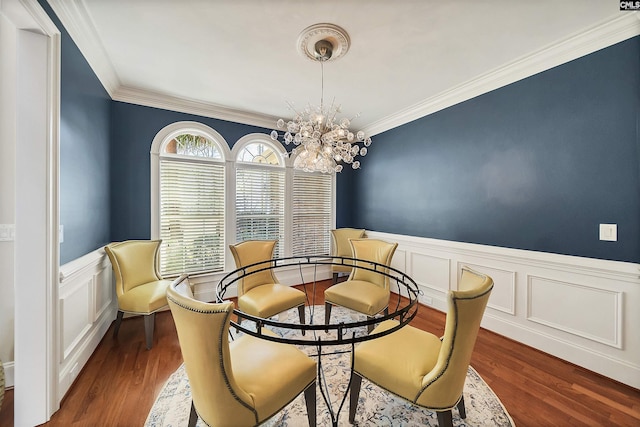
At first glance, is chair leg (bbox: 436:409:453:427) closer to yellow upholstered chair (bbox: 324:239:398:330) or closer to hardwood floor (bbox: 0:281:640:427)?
hardwood floor (bbox: 0:281:640:427)

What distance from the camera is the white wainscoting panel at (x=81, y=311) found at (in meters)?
1.72

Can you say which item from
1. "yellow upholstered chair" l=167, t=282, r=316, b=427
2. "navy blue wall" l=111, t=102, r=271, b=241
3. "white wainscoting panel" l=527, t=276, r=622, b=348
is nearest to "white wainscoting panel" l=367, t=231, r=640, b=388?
"white wainscoting panel" l=527, t=276, r=622, b=348

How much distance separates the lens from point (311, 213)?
4387 millimetres

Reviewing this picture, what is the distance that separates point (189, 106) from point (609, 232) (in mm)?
4574

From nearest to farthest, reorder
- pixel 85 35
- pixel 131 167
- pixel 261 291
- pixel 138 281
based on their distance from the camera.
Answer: pixel 85 35, pixel 261 291, pixel 138 281, pixel 131 167

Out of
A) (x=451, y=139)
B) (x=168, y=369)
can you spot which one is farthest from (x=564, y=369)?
(x=168, y=369)

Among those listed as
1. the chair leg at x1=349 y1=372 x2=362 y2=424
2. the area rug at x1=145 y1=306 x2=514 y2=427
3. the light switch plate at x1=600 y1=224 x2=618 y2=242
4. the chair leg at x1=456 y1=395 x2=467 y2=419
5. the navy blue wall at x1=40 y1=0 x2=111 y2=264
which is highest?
the navy blue wall at x1=40 y1=0 x2=111 y2=264

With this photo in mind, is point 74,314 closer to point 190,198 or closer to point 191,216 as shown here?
point 191,216

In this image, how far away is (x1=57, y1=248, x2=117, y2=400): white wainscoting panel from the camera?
1.72 meters

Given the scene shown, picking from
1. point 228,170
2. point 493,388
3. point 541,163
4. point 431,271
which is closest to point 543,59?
point 541,163

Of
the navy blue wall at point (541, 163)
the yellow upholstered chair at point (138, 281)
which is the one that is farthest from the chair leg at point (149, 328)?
the navy blue wall at point (541, 163)

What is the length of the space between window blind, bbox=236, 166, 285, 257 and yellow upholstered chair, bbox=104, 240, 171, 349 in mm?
1160

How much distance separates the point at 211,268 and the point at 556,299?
395 cm

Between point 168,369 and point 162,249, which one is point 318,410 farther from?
point 162,249
